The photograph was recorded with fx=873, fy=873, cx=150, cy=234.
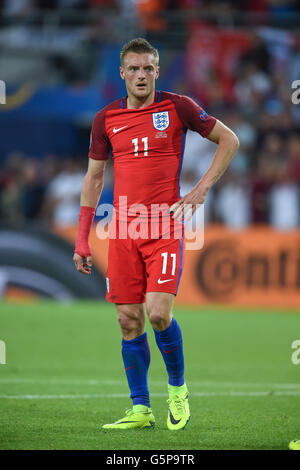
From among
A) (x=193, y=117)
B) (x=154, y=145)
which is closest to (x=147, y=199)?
(x=154, y=145)

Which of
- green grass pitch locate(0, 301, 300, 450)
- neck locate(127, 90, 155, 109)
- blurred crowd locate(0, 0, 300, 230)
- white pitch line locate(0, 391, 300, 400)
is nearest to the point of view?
green grass pitch locate(0, 301, 300, 450)

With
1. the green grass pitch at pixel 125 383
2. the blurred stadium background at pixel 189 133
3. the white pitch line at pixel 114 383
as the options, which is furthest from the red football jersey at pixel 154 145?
the blurred stadium background at pixel 189 133

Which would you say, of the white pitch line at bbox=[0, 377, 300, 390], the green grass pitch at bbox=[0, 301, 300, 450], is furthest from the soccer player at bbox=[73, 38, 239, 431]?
the white pitch line at bbox=[0, 377, 300, 390]

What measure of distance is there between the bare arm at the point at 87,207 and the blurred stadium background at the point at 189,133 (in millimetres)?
7744

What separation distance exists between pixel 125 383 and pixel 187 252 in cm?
641

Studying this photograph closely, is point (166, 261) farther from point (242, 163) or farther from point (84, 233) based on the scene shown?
point (242, 163)

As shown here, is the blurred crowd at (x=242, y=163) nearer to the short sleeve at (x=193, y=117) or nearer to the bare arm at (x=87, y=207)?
the bare arm at (x=87, y=207)

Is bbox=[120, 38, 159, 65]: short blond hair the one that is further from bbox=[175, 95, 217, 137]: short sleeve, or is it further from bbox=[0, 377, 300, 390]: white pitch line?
bbox=[0, 377, 300, 390]: white pitch line

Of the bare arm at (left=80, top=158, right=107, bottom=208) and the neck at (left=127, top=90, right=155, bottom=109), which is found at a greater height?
the neck at (left=127, top=90, right=155, bottom=109)

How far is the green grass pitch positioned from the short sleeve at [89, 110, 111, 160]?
1810 mm

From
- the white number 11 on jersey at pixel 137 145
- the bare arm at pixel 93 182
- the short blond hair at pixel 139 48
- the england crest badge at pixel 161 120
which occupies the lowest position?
the bare arm at pixel 93 182

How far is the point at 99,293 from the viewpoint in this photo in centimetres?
1412

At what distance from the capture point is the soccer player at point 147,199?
5.70 meters

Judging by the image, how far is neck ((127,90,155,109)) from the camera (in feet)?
19.2
